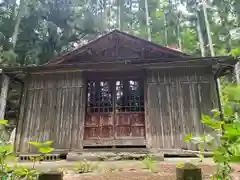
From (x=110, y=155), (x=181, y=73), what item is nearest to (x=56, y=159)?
(x=110, y=155)

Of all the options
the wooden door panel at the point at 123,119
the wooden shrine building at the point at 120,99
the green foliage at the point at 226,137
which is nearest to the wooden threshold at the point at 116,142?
the wooden shrine building at the point at 120,99

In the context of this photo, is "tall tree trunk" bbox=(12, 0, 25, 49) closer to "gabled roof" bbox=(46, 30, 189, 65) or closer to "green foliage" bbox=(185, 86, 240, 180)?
"gabled roof" bbox=(46, 30, 189, 65)

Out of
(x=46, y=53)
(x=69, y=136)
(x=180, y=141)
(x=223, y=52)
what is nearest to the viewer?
(x=180, y=141)

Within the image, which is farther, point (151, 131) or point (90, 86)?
point (90, 86)

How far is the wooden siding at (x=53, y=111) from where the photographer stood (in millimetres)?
8000

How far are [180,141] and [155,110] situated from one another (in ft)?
4.55

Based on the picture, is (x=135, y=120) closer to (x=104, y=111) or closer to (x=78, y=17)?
(x=104, y=111)

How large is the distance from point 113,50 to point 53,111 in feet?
11.8

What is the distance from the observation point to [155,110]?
788 cm

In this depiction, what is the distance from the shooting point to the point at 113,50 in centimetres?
929

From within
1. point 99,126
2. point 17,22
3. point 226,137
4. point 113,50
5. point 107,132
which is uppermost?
point 17,22

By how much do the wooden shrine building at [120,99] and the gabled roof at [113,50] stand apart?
4cm

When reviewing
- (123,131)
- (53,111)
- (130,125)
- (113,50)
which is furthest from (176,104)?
(53,111)

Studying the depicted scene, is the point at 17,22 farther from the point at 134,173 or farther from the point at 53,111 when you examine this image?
the point at 134,173
